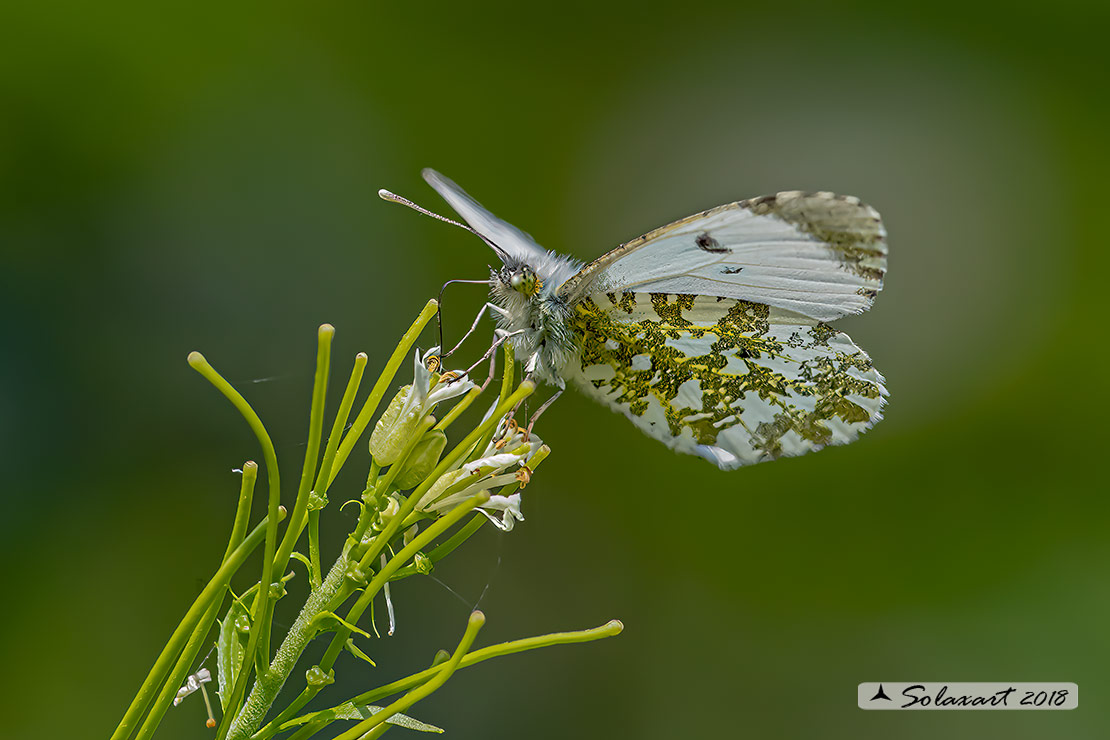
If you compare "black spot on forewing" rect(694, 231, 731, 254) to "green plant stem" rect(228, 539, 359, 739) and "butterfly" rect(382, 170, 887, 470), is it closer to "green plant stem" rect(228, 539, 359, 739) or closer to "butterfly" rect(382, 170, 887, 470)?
"butterfly" rect(382, 170, 887, 470)

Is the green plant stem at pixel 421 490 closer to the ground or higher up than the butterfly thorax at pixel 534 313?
closer to the ground

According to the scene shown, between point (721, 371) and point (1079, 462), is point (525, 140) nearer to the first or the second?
point (721, 371)

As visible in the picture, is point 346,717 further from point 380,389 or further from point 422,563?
point 380,389

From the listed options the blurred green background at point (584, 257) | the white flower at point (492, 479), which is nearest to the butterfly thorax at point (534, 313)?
the white flower at point (492, 479)

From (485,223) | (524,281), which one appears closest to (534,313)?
(524,281)

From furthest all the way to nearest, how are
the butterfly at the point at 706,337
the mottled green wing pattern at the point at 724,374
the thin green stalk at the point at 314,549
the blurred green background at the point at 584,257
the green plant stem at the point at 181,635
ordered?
the blurred green background at the point at 584,257, the mottled green wing pattern at the point at 724,374, the butterfly at the point at 706,337, the thin green stalk at the point at 314,549, the green plant stem at the point at 181,635

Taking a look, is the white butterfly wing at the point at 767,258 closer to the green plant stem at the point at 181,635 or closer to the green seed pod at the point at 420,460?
the green seed pod at the point at 420,460

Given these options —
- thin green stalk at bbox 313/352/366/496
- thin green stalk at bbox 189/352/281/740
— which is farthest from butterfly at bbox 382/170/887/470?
thin green stalk at bbox 189/352/281/740
